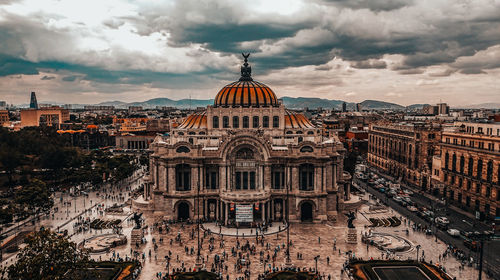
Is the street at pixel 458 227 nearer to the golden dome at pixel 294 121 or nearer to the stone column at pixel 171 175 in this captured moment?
the golden dome at pixel 294 121

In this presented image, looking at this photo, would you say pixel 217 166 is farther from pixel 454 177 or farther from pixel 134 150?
pixel 134 150

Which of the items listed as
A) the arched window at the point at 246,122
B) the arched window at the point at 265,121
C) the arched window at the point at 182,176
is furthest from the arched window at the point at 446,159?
the arched window at the point at 182,176

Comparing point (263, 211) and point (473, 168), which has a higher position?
point (473, 168)

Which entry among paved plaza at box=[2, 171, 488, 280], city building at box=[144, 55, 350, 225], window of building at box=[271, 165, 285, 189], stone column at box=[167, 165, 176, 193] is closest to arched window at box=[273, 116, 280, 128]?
city building at box=[144, 55, 350, 225]

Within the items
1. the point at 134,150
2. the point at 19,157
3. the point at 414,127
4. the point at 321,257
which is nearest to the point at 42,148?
the point at 19,157

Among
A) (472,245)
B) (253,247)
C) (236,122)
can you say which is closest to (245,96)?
(236,122)

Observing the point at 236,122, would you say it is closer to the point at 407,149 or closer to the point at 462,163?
the point at 462,163
